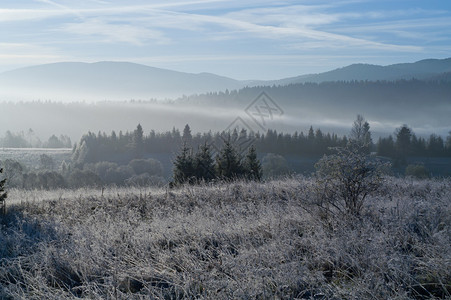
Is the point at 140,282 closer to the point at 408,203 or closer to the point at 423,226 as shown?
the point at 423,226

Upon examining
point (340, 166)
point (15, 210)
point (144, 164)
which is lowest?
point (144, 164)

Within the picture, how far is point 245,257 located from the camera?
5.12 metres

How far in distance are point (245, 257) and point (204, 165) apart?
57.8 feet

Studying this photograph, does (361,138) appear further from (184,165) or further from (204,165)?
(184,165)

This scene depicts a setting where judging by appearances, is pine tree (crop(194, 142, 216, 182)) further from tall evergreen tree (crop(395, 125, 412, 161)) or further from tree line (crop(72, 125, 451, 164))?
tall evergreen tree (crop(395, 125, 412, 161))

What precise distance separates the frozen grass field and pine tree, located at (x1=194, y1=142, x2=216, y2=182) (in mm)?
14023

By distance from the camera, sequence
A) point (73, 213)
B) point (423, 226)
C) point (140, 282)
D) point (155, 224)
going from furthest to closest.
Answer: point (73, 213)
point (155, 224)
point (423, 226)
point (140, 282)

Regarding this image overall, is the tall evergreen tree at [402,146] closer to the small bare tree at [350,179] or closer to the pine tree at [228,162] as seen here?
the pine tree at [228,162]

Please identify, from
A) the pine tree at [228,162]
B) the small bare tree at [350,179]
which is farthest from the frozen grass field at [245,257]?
the pine tree at [228,162]

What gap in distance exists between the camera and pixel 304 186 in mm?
10102

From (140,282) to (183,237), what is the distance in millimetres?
1556

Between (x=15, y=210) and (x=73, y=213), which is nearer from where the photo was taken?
(x=73, y=213)

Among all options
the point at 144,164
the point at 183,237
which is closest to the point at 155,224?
the point at 183,237

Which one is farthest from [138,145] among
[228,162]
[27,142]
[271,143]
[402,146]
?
[27,142]
